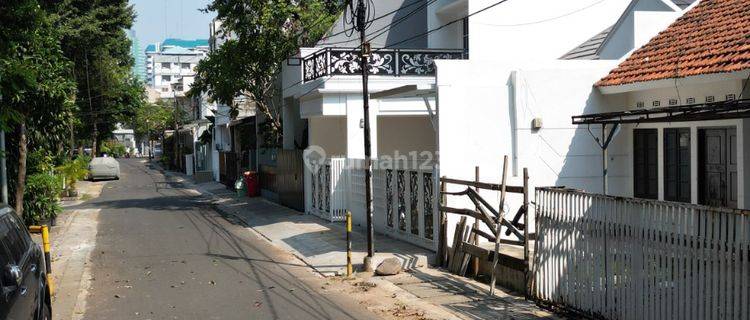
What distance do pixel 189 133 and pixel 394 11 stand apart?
35409 millimetres

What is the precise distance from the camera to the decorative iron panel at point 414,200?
13062mm

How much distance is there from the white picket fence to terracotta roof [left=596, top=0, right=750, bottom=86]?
3736 millimetres

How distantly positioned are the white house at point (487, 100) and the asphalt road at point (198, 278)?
8.48 ft

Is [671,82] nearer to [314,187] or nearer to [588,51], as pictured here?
[588,51]

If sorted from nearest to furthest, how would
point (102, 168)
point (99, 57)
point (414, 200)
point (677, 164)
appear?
1. point (677, 164)
2. point (414, 200)
3. point (99, 57)
4. point (102, 168)

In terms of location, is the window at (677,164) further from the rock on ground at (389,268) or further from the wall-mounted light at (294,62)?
the wall-mounted light at (294,62)

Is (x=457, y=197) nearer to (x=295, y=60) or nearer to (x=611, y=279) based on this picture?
(x=611, y=279)

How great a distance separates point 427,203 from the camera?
12.6 metres

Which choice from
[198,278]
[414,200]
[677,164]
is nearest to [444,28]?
[414,200]

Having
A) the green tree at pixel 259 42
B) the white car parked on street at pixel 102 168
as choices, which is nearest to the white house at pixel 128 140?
the white car parked on street at pixel 102 168

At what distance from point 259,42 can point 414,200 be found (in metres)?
10.8

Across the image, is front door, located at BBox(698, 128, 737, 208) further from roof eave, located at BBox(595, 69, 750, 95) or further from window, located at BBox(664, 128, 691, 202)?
roof eave, located at BBox(595, 69, 750, 95)

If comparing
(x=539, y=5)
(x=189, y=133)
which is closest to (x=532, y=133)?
(x=539, y=5)

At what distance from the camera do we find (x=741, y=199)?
9.91 m
